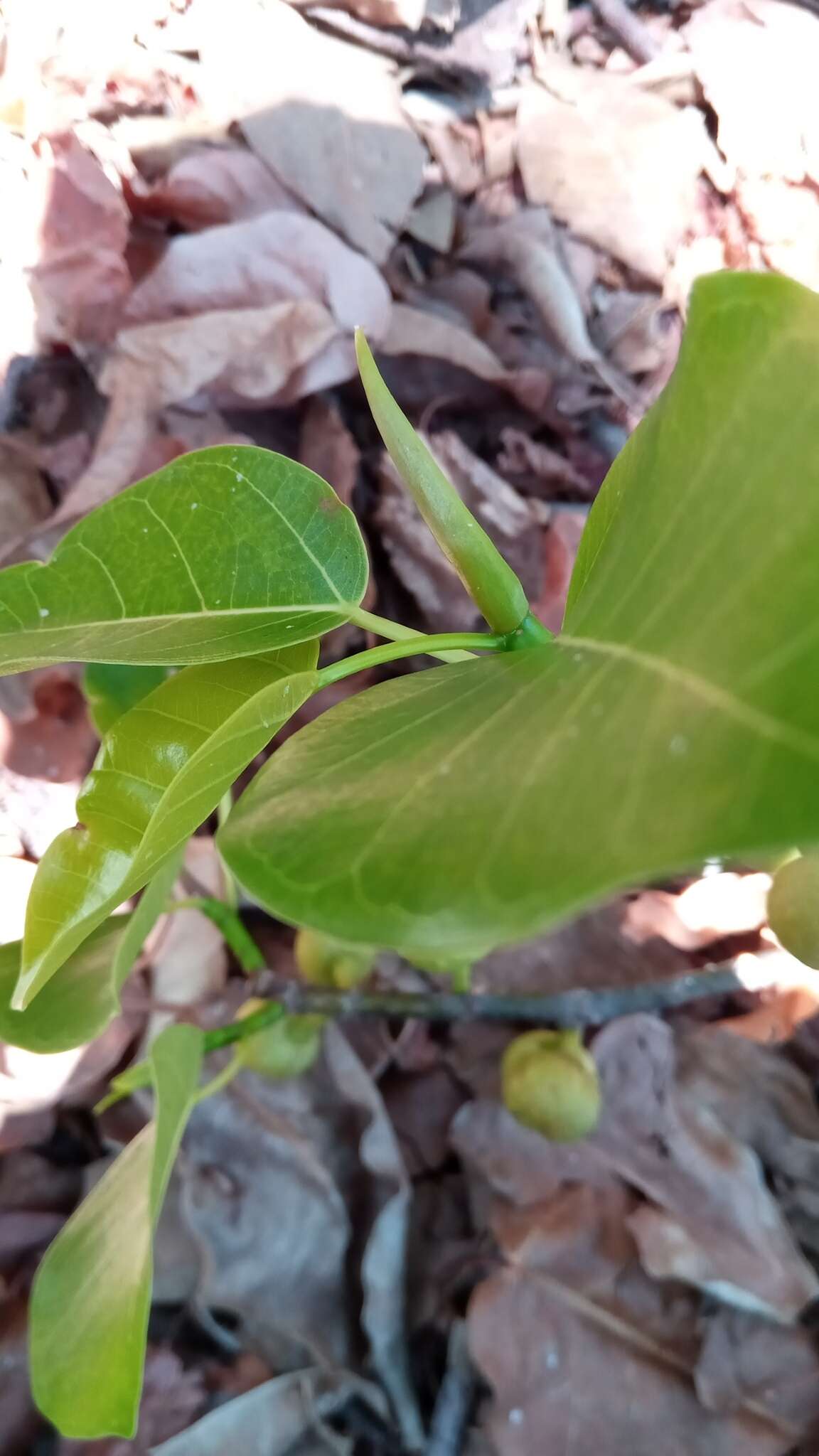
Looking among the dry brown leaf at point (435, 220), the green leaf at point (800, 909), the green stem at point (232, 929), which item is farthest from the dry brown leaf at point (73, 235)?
the green leaf at point (800, 909)

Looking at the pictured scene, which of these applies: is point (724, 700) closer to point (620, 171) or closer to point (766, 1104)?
point (766, 1104)

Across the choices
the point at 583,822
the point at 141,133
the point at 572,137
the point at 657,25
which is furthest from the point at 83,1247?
the point at 657,25

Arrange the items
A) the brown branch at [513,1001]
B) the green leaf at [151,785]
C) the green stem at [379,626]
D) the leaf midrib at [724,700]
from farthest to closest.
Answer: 1. the brown branch at [513,1001]
2. the green stem at [379,626]
3. the green leaf at [151,785]
4. the leaf midrib at [724,700]

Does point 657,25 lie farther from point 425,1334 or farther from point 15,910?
point 425,1334

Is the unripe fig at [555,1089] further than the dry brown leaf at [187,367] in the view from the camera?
No

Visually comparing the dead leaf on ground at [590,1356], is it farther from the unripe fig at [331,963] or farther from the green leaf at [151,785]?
the green leaf at [151,785]

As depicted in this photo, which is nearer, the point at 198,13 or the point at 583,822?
the point at 583,822

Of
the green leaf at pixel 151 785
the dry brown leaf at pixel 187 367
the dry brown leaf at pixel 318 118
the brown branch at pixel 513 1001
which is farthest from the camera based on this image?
the dry brown leaf at pixel 318 118

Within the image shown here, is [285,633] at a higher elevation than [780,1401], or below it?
higher
